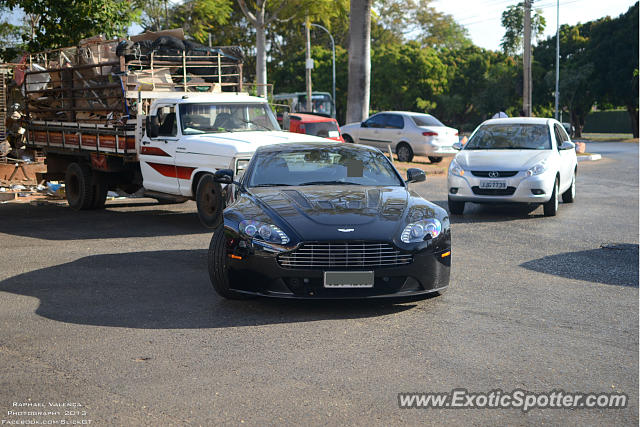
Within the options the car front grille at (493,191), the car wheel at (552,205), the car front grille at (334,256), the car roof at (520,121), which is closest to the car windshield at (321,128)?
the car roof at (520,121)

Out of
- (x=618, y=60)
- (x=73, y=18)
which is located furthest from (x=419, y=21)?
(x=73, y=18)

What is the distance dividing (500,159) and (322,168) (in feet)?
19.9

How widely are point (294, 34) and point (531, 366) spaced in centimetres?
6119

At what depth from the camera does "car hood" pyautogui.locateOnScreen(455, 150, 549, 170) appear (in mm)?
13516

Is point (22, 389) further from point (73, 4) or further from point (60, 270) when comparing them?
point (73, 4)

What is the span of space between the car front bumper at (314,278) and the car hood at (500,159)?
686 cm

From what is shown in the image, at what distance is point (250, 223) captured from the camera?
6.97 metres

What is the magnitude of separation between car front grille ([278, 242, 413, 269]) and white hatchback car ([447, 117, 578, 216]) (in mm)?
7139

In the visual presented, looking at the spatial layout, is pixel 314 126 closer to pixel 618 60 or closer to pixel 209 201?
pixel 209 201

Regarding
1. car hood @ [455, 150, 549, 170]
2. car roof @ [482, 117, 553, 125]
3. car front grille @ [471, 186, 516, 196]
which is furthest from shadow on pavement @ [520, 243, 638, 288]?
car roof @ [482, 117, 553, 125]

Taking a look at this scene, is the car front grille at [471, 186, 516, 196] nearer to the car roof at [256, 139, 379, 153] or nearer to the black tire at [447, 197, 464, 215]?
the black tire at [447, 197, 464, 215]

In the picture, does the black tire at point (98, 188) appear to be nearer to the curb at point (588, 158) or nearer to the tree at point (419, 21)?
the curb at point (588, 158)

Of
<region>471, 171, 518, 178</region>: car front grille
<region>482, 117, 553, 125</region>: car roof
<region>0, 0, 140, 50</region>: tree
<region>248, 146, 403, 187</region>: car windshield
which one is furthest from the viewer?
<region>0, 0, 140, 50</region>: tree

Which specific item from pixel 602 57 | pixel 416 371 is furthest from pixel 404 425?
pixel 602 57
